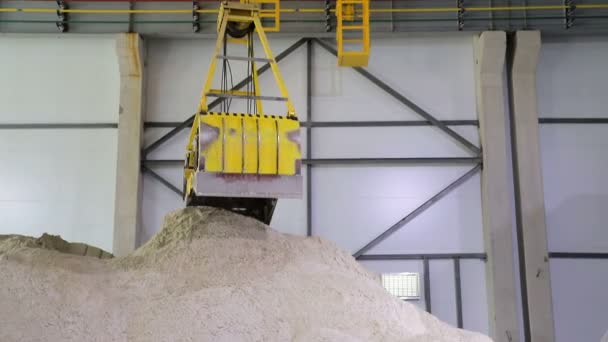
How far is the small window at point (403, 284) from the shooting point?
1053 centimetres

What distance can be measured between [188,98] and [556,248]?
7.90 meters

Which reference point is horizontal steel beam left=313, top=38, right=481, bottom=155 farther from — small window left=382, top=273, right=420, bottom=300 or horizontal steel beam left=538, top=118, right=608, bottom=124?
small window left=382, top=273, right=420, bottom=300

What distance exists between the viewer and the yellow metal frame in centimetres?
960

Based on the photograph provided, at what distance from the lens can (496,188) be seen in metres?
10.6

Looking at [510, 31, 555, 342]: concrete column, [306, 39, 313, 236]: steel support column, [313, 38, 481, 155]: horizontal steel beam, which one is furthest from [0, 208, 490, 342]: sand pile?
[313, 38, 481, 155]: horizontal steel beam

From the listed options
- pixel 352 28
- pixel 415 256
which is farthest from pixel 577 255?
pixel 352 28

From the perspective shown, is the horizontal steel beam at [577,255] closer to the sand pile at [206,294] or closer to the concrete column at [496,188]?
→ the concrete column at [496,188]

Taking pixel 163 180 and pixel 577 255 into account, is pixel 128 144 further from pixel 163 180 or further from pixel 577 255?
pixel 577 255

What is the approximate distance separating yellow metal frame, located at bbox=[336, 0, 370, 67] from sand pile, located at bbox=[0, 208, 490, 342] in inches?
181

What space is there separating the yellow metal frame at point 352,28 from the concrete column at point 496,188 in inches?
101

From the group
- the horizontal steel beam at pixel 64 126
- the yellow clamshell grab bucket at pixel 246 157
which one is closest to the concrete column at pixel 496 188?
the yellow clamshell grab bucket at pixel 246 157

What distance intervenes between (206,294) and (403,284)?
631 cm

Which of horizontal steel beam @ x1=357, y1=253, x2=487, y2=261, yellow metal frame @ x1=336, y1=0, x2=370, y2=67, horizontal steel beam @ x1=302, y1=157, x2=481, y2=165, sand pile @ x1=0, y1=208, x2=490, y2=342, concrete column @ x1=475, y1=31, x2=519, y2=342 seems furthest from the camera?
horizontal steel beam @ x1=302, y1=157, x2=481, y2=165

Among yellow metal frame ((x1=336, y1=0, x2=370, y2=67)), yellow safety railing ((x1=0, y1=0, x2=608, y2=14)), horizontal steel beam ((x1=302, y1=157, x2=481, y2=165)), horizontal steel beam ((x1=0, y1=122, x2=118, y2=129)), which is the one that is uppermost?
yellow safety railing ((x1=0, y1=0, x2=608, y2=14))
